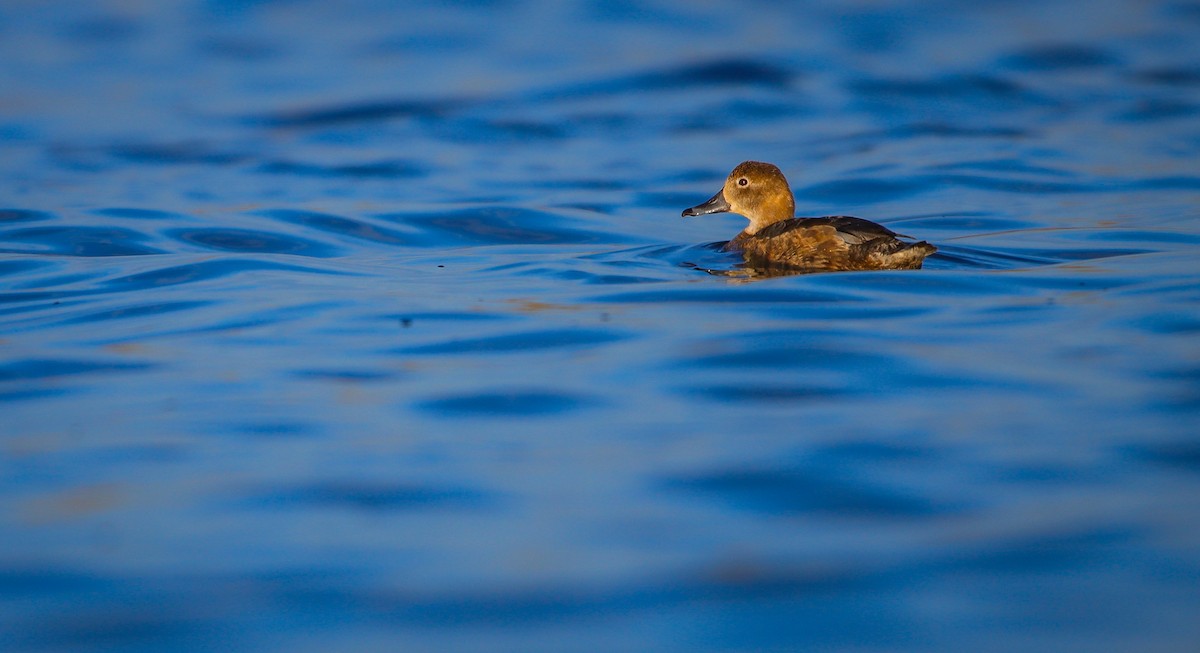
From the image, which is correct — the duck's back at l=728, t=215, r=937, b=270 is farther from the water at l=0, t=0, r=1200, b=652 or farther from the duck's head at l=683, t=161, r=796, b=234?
the duck's head at l=683, t=161, r=796, b=234

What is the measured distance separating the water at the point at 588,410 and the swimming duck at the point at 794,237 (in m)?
0.26

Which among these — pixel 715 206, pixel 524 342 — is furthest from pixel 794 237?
pixel 524 342

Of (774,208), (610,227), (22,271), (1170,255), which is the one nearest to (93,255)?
(22,271)

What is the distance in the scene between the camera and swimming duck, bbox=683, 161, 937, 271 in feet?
27.2

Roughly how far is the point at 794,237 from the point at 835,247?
0.46m

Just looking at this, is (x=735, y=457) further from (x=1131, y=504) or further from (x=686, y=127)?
(x=686, y=127)

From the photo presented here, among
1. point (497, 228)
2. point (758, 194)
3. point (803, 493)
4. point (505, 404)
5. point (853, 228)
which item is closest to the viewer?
point (803, 493)

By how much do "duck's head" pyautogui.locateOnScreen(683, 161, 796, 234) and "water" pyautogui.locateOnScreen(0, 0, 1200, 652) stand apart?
65 centimetres

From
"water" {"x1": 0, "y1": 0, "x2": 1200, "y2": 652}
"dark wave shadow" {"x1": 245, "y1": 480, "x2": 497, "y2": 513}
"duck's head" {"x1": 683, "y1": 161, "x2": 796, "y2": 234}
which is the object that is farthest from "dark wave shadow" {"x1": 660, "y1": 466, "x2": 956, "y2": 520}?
"duck's head" {"x1": 683, "y1": 161, "x2": 796, "y2": 234}

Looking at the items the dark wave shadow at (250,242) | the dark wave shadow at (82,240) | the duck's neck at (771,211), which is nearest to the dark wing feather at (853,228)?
the duck's neck at (771,211)

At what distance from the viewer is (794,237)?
8.94 m

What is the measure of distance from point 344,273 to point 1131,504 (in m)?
6.16

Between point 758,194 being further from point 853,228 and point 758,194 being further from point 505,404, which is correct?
point 505,404

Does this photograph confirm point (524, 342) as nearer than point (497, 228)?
Yes
